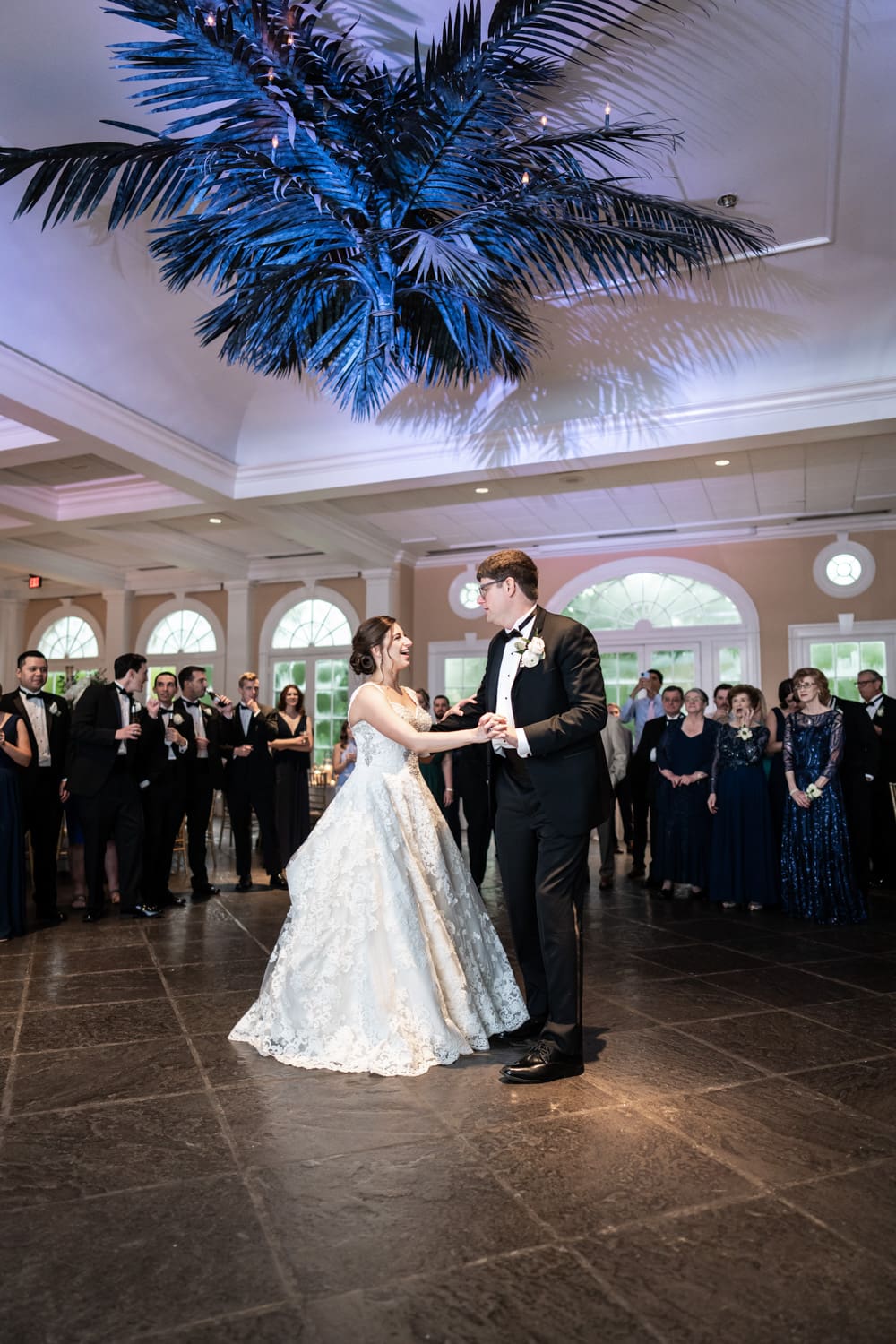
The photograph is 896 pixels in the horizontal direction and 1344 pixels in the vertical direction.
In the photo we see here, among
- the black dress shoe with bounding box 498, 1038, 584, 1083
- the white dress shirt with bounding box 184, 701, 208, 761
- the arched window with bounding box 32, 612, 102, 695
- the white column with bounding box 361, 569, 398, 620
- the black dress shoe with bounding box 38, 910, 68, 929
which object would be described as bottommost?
the black dress shoe with bounding box 38, 910, 68, 929

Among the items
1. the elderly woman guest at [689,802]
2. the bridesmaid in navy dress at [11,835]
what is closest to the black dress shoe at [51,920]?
the bridesmaid in navy dress at [11,835]

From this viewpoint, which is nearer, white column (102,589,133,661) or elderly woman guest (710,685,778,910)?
elderly woman guest (710,685,778,910)

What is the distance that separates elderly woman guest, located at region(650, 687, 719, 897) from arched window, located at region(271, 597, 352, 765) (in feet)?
21.4

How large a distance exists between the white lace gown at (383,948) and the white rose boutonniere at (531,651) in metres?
0.63

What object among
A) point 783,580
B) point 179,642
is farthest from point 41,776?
point 783,580

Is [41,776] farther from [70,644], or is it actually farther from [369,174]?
[70,644]

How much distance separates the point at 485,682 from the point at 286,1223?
172 centimetres

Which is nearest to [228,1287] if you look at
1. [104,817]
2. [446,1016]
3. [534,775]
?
[446,1016]

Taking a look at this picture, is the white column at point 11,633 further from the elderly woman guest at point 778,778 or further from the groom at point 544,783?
the groom at point 544,783

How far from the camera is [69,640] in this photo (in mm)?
13789

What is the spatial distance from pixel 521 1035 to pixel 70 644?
40.7 feet

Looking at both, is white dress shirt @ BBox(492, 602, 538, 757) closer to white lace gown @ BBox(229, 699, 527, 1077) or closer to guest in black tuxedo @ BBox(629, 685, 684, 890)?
white lace gown @ BBox(229, 699, 527, 1077)

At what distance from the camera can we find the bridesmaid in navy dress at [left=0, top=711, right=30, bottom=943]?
479cm

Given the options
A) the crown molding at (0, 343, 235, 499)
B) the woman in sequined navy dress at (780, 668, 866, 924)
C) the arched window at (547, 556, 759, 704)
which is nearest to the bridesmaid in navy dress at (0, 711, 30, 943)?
the crown molding at (0, 343, 235, 499)
